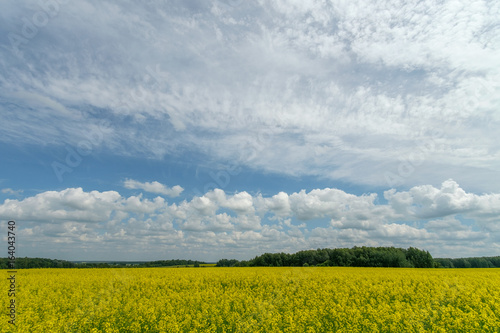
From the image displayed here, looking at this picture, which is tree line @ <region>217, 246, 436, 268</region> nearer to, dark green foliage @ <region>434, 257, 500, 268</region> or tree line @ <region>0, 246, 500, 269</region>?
tree line @ <region>0, 246, 500, 269</region>

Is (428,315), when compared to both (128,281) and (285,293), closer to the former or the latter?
(285,293)

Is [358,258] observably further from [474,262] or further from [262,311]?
[262,311]

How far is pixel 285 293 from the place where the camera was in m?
19.7

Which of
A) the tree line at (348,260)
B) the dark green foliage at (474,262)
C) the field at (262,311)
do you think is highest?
the field at (262,311)

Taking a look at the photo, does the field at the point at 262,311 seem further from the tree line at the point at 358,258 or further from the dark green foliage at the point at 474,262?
the dark green foliage at the point at 474,262

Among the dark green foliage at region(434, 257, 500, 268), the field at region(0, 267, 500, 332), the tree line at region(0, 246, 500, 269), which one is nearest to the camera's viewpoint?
the field at region(0, 267, 500, 332)

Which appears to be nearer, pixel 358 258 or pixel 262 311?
pixel 262 311

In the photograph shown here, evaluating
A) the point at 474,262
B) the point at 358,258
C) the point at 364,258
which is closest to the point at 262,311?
the point at 364,258

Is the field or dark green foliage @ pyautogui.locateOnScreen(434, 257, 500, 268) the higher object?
the field

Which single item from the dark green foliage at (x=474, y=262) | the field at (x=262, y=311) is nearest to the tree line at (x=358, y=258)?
the dark green foliage at (x=474, y=262)

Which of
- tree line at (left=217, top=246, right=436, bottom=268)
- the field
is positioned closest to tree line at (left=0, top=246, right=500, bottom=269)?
tree line at (left=217, top=246, right=436, bottom=268)

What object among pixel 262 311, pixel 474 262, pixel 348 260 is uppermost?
pixel 262 311

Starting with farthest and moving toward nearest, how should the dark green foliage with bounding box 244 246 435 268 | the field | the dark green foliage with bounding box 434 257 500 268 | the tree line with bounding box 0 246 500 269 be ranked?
the dark green foliage with bounding box 434 257 500 268 < the dark green foliage with bounding box 244 246 435 268 < the tree line with bounding box 0 246 500 269 < the field

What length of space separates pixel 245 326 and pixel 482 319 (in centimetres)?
1165
